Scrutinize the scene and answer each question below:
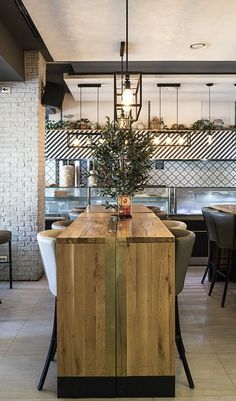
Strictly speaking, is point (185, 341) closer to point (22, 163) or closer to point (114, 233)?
point (114, 233)

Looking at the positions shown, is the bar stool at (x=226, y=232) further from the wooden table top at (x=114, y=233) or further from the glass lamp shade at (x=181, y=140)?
the glass lamp shade at (x=181, y=140)

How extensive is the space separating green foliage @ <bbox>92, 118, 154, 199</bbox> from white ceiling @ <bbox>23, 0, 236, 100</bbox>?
1.21m

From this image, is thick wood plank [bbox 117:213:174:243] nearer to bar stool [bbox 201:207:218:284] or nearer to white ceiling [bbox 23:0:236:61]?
bar stool [bbox 201:207:218:284]

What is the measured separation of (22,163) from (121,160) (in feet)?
7.55

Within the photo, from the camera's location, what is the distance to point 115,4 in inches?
147

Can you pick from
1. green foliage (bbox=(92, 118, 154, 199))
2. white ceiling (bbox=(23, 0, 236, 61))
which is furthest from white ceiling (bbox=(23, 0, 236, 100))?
green foliage (bbox=(92, 118, 154, 199))

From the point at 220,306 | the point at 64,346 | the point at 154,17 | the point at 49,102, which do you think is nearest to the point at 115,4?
the point at 154,17

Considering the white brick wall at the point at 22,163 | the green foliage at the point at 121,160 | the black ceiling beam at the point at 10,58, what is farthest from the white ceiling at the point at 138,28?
the green foliage at the point at 121,160

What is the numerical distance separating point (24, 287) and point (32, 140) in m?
2.05

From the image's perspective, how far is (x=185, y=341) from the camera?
136 inches

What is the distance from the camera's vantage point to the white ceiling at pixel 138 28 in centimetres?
378

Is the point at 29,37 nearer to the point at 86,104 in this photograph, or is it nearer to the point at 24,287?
the point at 24,287

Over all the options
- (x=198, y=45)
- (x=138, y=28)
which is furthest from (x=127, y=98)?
(x=198, y=45)

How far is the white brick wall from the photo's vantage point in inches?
215
